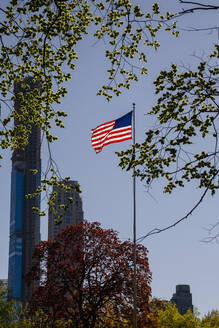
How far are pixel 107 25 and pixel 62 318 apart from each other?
2401 centimetres

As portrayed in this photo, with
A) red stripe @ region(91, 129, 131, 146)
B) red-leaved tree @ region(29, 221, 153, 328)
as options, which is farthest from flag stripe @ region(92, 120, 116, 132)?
red-leaved tree @ region(29, 221, 153, 328)

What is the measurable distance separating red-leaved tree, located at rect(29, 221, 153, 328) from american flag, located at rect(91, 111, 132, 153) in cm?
943

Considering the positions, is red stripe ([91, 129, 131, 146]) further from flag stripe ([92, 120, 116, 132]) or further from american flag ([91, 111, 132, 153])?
flag stripe ([92, 120, 116, 132])

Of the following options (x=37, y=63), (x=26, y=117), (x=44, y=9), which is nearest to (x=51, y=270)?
(x=26, y=117)

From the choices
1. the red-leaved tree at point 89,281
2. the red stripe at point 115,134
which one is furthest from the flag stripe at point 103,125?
the red-leaved tree at point 89,281

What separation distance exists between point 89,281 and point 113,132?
37.9 feet

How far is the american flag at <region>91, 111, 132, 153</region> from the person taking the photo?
27719 millimetres

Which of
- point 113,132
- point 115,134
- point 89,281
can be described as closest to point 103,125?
point 113,132

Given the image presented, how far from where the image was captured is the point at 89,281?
1326 inches

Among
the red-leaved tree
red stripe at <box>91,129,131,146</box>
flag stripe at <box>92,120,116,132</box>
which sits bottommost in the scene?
the red-leaved tree

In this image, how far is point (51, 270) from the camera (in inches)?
1344

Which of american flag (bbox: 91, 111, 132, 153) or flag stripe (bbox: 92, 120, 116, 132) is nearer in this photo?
american flag (bbox: 91, 111, 132, 153)

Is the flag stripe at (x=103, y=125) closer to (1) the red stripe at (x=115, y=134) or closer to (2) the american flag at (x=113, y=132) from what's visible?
(2) the american flag at (x=113, y=132)

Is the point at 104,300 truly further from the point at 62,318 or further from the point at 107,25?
the point at 107,25
